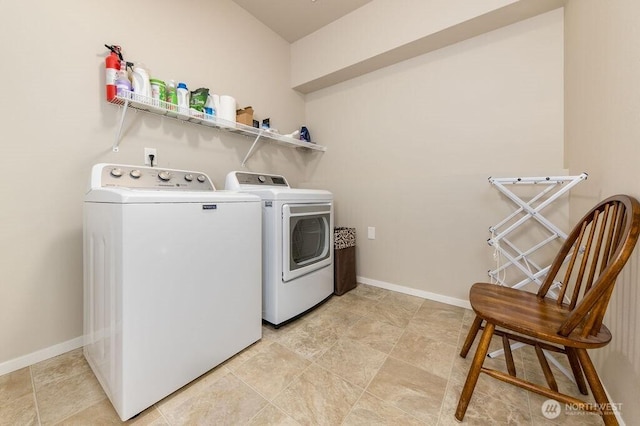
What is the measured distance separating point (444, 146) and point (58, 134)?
254 centimetres

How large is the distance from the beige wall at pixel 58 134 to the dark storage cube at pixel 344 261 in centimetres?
138

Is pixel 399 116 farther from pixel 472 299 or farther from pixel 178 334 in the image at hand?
pixel 178 334

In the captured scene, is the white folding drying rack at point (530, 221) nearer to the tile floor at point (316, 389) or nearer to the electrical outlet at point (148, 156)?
the tile floor at point (316, 389)

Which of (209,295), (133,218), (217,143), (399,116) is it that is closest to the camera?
(133,218)

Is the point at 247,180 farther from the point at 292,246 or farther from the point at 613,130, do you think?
the point at 613,130

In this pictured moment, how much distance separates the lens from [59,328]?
4.32ft

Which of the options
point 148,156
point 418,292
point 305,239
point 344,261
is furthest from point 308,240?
point 148,156

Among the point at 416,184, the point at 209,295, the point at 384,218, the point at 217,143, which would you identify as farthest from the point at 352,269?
the point at 217,143

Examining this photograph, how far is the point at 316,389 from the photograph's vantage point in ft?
3.57

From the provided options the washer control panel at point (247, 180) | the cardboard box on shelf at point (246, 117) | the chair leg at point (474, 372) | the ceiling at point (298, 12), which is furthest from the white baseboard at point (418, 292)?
the ceiling at point (298, 12)

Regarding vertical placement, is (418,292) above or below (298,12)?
below

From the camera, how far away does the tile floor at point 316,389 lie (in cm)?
94

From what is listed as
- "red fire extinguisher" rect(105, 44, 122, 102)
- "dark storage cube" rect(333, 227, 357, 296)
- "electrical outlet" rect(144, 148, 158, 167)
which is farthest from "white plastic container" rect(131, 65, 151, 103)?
"dark storage cube" rect(333, 227, 357, 296)

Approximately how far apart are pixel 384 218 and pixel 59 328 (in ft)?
7.69
